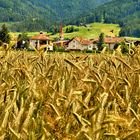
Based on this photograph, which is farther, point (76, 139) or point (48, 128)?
point (48, 128)

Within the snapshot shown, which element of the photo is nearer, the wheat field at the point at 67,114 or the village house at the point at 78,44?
the wheat field at the point at 67,114

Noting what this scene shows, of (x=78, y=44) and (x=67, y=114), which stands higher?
(x=67, y=114)

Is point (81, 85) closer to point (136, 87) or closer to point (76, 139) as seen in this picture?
point (136, 87)

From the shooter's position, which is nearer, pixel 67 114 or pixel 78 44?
pixel 67 114

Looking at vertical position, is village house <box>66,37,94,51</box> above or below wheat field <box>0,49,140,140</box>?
below

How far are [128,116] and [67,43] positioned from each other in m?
196

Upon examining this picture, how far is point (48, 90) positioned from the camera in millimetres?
3812

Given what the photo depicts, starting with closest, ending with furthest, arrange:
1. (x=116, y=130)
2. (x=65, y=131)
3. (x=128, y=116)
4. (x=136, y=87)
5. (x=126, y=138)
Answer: (x=126, y=138) < (x=65, y=131) < (x=116, y=130) < (x=128, y=116) < (x=136, y=87)

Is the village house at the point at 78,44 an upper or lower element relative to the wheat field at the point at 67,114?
lower

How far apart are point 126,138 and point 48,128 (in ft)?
2.01

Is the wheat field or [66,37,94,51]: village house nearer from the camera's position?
the wheat field

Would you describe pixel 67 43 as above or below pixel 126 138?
below

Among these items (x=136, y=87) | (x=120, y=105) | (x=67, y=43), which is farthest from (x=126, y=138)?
(x=67, y=43)

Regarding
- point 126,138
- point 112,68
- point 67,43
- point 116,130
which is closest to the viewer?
point 126,138
